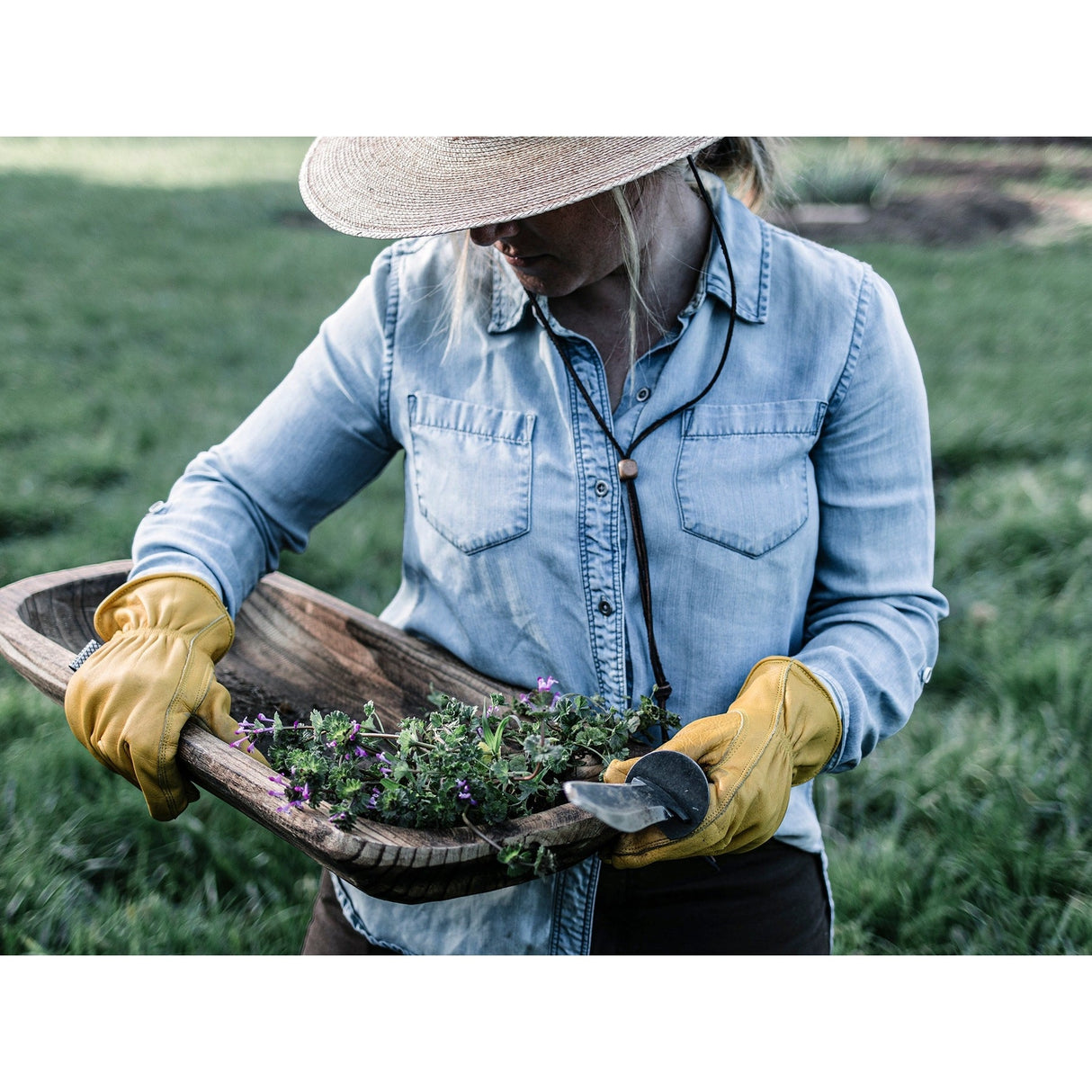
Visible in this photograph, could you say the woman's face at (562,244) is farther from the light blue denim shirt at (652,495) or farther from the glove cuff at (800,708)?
the glove cuff at (800,708)

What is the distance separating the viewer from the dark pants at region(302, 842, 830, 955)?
1582 millimetres

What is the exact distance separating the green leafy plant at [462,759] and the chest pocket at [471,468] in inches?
9.8

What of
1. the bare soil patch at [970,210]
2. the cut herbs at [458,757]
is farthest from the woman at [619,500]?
the bare soil patch at [970,210]

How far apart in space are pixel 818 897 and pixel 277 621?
3.36 feet

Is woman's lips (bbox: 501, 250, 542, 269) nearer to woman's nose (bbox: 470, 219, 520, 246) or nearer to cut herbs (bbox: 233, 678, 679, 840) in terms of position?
woman's nose (bbox: 470, 219, 520, 246)

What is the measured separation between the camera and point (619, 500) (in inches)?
59.2

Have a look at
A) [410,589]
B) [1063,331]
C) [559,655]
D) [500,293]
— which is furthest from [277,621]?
[1063,331]

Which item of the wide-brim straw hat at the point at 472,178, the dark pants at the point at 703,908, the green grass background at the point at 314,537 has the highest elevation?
the wide-brim straw hat at the point at 472,178

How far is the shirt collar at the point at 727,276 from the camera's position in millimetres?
1512

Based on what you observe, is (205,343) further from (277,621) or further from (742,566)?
(742,566)

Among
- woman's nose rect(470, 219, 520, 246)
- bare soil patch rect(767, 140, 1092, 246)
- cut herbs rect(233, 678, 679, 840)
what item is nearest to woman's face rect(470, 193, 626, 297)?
woman's nose rect(470, 219, 520, 246)

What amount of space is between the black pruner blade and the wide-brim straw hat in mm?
674

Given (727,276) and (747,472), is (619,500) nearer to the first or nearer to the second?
(747,472)

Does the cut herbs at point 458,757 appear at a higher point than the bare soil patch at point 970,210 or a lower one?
higher
